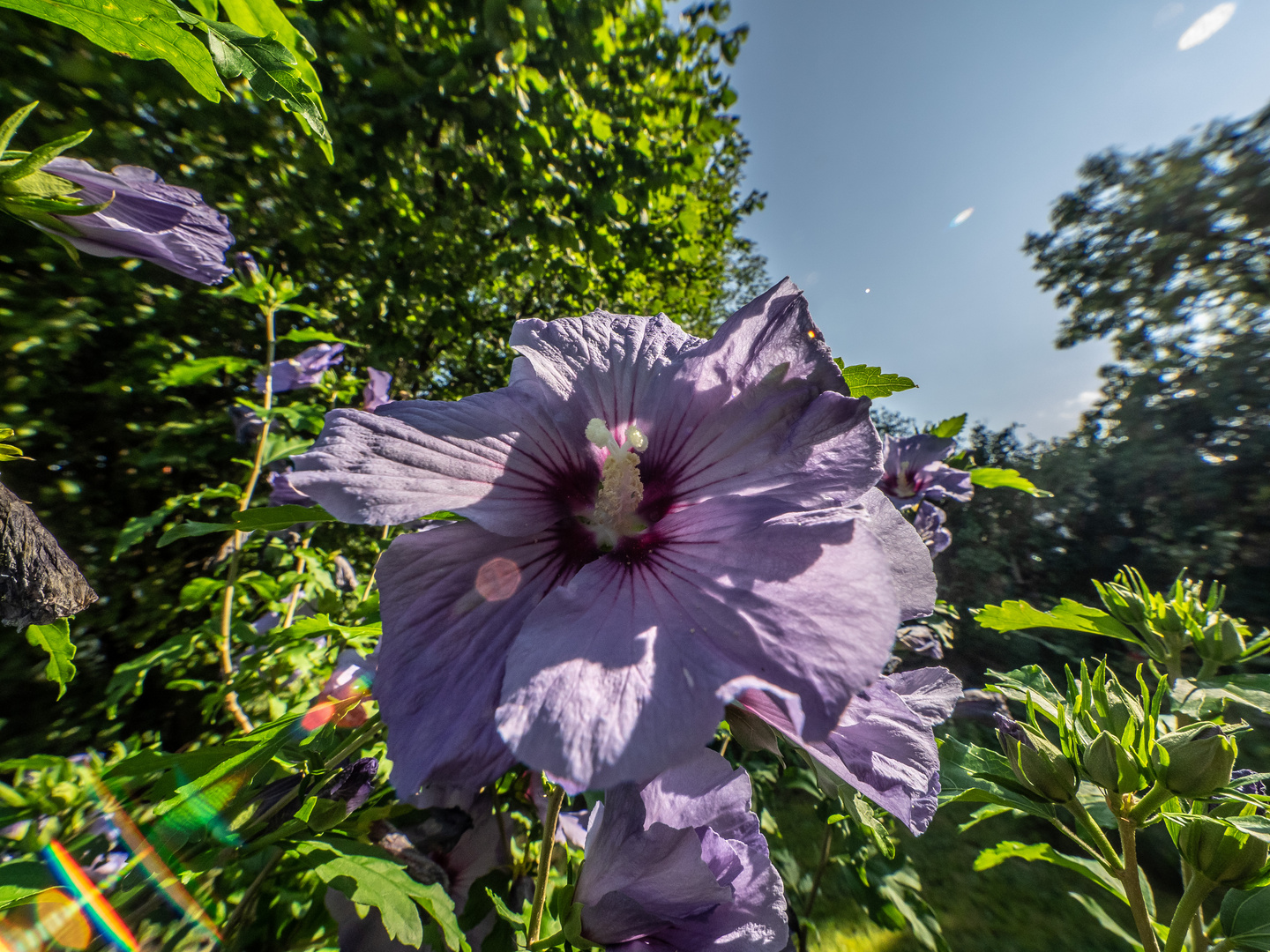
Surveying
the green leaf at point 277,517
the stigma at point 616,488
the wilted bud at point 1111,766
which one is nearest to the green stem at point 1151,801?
the wilted bud at point 1111,766

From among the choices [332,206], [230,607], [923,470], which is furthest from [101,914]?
[332,206]

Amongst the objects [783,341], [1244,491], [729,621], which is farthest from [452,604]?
[1244,491]

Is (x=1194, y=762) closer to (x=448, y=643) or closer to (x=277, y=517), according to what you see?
(x=448, y=643)

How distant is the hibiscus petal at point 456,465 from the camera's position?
517 millimetres

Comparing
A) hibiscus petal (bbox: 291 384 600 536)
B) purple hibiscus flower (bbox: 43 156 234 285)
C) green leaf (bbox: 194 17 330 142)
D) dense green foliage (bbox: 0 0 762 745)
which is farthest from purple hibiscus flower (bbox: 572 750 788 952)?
dense green foliage (bbox: 0 0 762 745)

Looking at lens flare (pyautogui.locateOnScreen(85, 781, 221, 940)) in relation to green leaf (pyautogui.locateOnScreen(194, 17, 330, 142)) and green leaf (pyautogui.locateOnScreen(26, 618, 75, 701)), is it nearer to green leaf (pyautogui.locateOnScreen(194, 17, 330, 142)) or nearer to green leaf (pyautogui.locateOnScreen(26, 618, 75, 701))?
green leaf (pyautogui.locateOnScreen(26, 618, 75, 701))

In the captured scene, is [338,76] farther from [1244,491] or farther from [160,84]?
[1244,491]

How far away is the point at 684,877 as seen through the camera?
70 cm

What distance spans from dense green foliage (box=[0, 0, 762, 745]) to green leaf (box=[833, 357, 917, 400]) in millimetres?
2496

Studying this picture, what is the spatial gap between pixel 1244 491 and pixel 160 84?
13699 mm

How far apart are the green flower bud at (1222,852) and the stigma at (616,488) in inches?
33.9

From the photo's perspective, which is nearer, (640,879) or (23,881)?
(23,881)

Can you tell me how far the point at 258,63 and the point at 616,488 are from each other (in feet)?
2.51

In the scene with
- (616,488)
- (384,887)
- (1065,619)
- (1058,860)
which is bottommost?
(1058,860)
